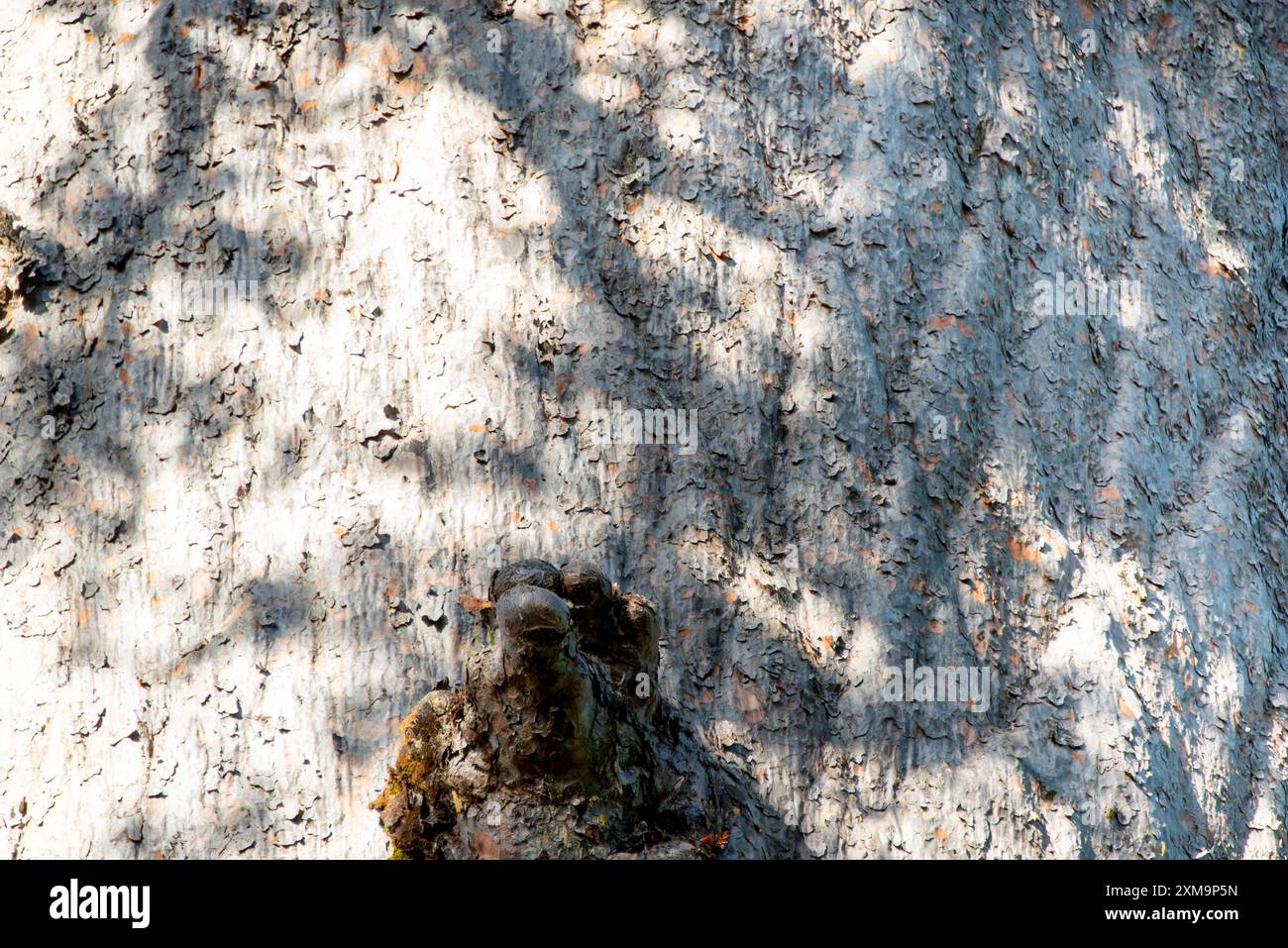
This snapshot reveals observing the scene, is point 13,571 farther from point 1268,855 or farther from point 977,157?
point 1268,855

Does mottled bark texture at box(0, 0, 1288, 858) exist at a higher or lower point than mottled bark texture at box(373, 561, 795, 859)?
higher

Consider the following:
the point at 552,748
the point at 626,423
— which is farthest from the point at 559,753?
the point at 626,423

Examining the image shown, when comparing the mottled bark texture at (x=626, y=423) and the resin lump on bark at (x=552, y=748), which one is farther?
the mottled bark texture at (x=626, y=423)

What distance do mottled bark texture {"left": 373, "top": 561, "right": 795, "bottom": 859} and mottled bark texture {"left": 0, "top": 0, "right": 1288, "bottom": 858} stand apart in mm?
92

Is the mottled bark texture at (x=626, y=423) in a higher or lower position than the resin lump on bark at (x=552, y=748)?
higher

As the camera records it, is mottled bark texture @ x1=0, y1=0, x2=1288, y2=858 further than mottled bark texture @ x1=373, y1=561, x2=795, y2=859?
Yes

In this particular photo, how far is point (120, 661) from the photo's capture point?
304cm

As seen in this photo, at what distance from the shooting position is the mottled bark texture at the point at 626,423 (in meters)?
3.01

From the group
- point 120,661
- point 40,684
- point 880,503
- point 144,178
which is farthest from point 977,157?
point 40,684

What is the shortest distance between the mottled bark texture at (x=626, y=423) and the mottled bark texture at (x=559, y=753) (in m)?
0.09

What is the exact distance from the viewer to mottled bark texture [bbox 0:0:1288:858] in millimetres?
3008

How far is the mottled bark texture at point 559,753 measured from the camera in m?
2.44

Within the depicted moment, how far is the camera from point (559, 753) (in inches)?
98.0

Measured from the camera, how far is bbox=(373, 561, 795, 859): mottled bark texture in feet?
8.02
